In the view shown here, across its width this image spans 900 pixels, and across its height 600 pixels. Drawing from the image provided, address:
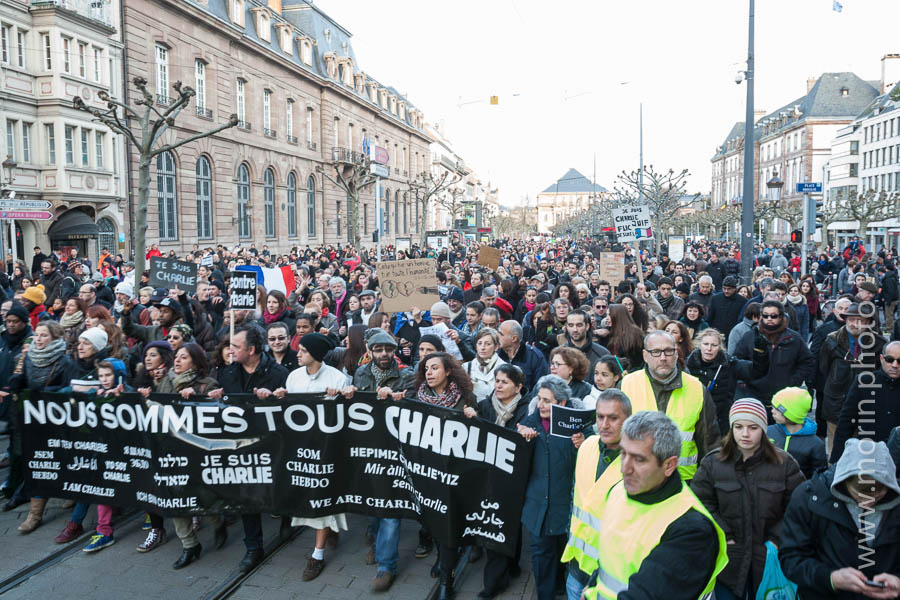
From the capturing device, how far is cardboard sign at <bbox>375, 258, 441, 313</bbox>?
9.64 metres

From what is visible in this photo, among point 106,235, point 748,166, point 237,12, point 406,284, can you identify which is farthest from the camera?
point 237,12

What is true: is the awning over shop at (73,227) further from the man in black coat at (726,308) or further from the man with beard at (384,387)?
the man with beard at (384,387)

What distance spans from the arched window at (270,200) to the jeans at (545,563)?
4071 centimetres

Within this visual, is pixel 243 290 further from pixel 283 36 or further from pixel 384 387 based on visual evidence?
pixel 283 36

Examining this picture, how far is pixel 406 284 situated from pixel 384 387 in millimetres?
4061

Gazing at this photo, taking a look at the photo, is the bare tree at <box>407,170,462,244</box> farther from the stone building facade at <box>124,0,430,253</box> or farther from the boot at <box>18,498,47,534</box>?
the boot at <box>18,498,47,534</box>

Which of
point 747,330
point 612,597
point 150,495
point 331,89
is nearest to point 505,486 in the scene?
point 612,597

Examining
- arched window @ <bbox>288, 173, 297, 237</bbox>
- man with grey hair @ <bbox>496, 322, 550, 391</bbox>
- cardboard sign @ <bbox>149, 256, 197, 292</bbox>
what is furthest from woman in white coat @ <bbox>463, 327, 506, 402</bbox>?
arched window @ <bbox>288, 173, 297, 237</bbox>

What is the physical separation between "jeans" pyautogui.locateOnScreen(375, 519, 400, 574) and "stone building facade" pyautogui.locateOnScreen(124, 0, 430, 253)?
92.9ft

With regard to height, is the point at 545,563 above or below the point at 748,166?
below

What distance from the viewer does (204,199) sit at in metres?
36.6

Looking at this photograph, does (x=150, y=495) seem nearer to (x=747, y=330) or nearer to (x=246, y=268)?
(x=246, y=268)

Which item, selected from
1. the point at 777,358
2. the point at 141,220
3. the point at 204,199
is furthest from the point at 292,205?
the point at 777,358

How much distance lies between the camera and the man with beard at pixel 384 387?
18.4ft
